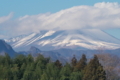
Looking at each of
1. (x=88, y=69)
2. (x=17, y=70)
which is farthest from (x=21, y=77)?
(x=88, y=69)

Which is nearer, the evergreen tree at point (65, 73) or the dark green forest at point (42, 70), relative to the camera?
the dark green forest at point (42, 70)

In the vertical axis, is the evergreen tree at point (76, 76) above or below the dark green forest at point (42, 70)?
below

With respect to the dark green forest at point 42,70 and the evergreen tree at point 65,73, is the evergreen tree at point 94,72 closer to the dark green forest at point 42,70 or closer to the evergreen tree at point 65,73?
the dark green forest at point 42,70

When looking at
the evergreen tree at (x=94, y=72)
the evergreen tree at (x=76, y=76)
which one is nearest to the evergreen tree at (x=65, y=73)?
the evergreen tree at (x=76, y=76)

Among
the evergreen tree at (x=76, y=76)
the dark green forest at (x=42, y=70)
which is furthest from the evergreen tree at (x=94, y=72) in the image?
the evergreen tree at (x=76, y=76)

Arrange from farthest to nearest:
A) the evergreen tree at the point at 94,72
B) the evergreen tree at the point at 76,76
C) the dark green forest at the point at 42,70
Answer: the evergreen tree at the point at 76,76 → the dark green forest at the point at 42,70 → the evergreen tree at the point at 94,72

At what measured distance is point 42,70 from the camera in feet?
149

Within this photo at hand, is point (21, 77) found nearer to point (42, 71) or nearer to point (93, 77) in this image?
point (42, 71)

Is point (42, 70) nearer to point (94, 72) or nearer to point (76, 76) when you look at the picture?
point (76, 76)

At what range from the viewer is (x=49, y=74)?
44.4 metres

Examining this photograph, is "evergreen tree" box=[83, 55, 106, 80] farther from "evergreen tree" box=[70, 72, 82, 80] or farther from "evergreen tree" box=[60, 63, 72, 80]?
"evergreen tree" box=[60, 63, 72, 80]

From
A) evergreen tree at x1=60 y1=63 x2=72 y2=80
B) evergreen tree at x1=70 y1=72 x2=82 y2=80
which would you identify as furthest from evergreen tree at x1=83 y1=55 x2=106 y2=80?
evergreen tree at x1=60 y1=63 x2=72 y2=80

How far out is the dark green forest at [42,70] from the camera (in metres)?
42.7

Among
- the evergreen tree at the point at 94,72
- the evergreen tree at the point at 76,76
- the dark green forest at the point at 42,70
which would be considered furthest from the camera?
the evergreen tree at the point at 76,76
